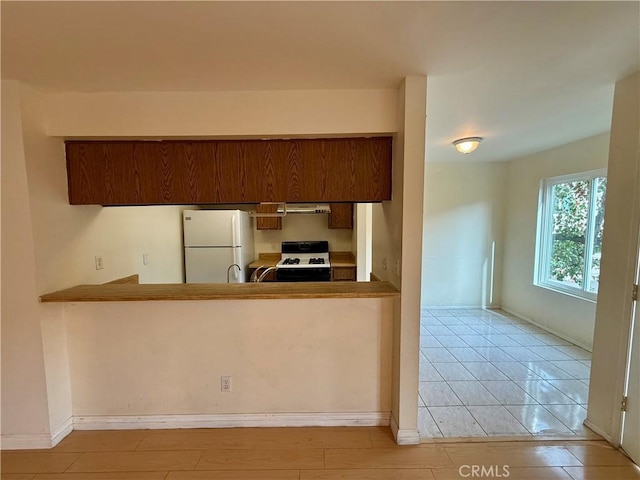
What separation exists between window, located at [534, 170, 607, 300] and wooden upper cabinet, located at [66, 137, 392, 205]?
2.92 metres

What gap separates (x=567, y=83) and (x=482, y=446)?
242 centimetres

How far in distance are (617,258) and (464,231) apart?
9.27 feet

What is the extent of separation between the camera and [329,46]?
1.43m

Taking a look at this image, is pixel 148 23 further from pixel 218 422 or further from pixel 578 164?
pixel 578 164

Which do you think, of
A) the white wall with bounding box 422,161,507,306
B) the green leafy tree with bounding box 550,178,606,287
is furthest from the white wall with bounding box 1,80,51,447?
the green leafy tree with bounding box 550,178,606,287

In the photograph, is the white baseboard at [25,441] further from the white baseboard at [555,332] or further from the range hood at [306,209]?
the white baseboard at [555,332]

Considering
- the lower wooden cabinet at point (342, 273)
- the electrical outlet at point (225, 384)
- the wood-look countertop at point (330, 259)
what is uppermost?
the wood-look countertop at point (330, 259)

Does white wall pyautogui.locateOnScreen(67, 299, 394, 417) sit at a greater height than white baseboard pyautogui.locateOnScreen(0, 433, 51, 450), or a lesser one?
greater

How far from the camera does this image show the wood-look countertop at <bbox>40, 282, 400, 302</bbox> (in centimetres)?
193

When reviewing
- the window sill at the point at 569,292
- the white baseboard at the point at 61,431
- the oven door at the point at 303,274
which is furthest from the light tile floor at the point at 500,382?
the white baseboard at the point at 61,431

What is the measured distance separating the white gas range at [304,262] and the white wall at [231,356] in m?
2.09

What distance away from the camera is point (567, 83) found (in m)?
1.87

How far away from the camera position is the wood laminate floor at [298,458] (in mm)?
1702

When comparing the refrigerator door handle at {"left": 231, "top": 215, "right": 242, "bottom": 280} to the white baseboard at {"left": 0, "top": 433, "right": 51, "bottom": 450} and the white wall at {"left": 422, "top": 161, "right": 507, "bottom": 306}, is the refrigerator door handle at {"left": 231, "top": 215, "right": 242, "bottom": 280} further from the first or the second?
the white wall at {"left": 422, "top": 161, "right": 507, "bottom": 306}
